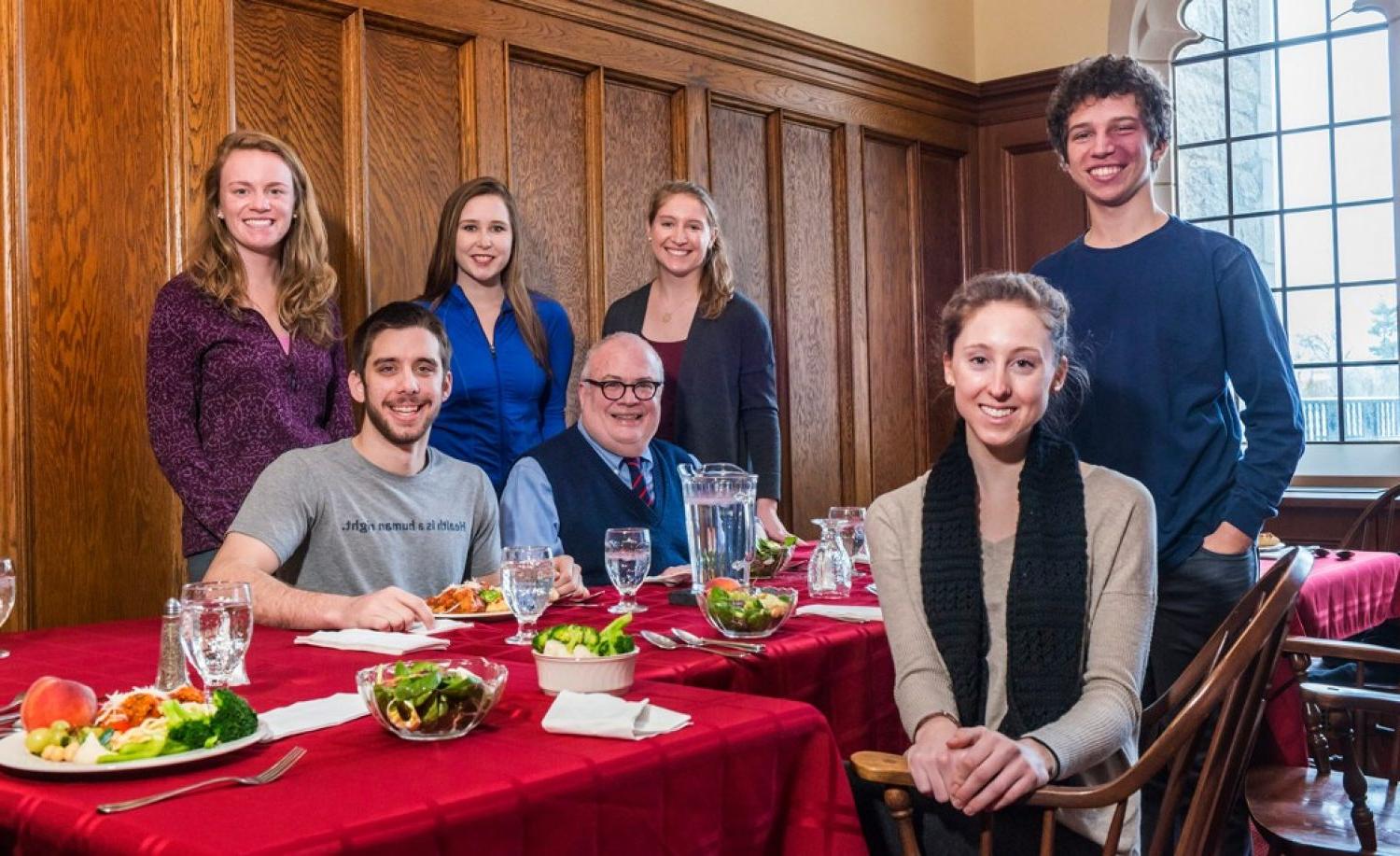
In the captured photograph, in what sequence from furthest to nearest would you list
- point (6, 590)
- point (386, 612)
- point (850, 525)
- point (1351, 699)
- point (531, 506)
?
point (531, 506), point (850, 525), point (1351, 699), point (386, 612), point (6, 590)

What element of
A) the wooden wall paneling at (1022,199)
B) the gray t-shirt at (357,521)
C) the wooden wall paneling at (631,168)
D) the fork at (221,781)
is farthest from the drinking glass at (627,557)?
the wooden wall paneling at (1022,199)

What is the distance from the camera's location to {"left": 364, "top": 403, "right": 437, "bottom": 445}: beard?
2467 millimetres

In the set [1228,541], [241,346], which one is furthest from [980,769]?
[241,346]

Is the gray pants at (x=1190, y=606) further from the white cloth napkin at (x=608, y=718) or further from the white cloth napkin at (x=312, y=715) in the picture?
the white cloth napkin at (x=312, y=715)

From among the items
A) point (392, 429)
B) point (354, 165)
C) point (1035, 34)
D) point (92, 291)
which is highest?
point (1035, 34)

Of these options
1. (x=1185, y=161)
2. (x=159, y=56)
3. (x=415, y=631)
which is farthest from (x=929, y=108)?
(x=415, y=631)

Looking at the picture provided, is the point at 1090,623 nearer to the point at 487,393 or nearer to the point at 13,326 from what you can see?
the point at 487,393

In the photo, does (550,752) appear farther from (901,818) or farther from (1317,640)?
(1317,640)

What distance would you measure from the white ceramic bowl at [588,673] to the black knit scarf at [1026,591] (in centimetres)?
44

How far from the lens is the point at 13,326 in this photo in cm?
328

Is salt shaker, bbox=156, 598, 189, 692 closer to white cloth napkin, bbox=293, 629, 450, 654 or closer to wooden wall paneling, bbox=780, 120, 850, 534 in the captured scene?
white cloth napkin, bbox=293, 629, 450, 654

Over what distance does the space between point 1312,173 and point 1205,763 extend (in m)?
5.03

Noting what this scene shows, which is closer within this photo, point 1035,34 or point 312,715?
point 312,715

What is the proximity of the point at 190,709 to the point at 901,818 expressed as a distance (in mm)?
768
